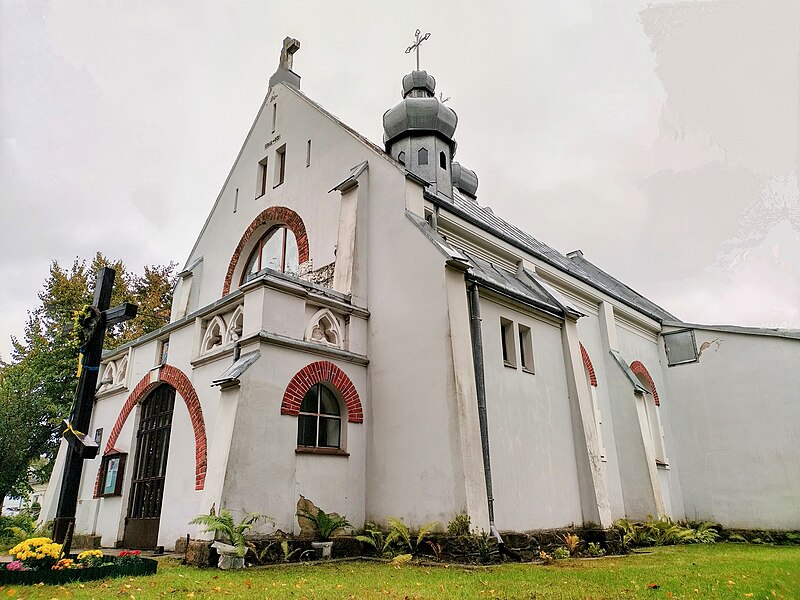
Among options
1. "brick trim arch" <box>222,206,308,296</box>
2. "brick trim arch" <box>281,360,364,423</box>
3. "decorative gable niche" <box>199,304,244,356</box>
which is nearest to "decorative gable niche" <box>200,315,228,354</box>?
"decorative gable niche" <box>199,304,244,356</box>

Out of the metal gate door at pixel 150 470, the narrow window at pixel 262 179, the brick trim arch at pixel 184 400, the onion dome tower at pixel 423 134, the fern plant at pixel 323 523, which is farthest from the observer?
the onion dome tower at pixel 423 134

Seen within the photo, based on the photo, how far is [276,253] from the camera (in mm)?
15195

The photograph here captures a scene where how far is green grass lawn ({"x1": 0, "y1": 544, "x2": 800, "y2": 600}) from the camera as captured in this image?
5.79 meters

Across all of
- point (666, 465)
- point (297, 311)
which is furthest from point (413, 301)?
point (666, 465)

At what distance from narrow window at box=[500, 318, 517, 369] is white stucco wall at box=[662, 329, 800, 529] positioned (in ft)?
37.8

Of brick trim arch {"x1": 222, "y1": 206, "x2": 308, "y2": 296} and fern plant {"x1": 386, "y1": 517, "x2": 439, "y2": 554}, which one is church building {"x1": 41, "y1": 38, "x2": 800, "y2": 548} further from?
fern plant {"x1": 386, "y1": 517, "x2": 439, "y2": 554}

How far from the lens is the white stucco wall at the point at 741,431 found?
691 inches

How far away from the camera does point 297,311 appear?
1025 cm

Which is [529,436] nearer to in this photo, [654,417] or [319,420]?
[319,420]

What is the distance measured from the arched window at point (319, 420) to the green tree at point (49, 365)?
9.45 m

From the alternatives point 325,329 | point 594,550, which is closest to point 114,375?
point 325,329

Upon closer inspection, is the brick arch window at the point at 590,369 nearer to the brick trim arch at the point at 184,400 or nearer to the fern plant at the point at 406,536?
the fern plant at the point at 406,536

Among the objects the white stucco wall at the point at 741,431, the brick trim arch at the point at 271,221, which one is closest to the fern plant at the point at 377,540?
the brick trim arch at the point at 271,221

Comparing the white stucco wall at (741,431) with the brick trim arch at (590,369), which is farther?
the white stucco wall at (741,431)
